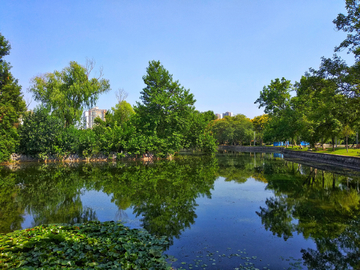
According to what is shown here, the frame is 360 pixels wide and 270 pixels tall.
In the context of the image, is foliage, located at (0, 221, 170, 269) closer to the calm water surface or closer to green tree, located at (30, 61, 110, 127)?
the calm water surface

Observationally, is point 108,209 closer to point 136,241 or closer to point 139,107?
point 136,241

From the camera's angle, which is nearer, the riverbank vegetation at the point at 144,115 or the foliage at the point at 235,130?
the riverbank vegetation at the point at 144,115

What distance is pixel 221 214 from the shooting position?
8.62 metres

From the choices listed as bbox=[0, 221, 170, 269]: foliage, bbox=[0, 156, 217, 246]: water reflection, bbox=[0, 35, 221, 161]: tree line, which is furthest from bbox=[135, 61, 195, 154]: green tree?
bbox=[0, 221, 170, 269]: foliage

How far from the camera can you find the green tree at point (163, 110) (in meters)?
31.3

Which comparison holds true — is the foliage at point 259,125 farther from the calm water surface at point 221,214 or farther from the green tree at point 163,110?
the calm water surface at point 221,214

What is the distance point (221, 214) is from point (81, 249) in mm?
5093

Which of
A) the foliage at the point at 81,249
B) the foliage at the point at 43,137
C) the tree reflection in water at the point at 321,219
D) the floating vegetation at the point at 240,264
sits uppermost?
the foliage at the point at 43,137

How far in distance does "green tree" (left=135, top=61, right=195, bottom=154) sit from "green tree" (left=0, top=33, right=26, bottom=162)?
14.7 metres

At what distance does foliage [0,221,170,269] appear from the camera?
15.1 feet

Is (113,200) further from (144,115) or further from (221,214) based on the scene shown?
(144,115)

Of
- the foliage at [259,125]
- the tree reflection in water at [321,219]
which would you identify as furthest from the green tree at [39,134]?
the foliage at [259,125]

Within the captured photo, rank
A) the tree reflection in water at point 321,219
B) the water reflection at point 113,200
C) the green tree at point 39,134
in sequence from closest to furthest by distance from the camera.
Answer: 1. the tree reflection in water at point 321,219
2. the water reflection at point 113,200
3. the green tree at point 39,134

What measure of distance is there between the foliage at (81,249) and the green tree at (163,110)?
24.6 meters
